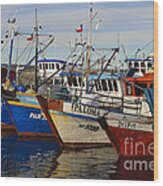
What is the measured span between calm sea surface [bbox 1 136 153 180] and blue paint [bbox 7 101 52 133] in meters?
0.05

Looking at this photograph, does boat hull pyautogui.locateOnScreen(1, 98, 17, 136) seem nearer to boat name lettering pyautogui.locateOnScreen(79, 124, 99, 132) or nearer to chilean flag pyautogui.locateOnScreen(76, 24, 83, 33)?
boat name lettering pyautogui.locateOnScreen(79, 124, 99, 132)

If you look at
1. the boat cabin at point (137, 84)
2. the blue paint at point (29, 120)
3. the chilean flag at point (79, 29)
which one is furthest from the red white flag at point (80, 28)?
the blue paint at point (29, 120)

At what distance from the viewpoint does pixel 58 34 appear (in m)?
2.81

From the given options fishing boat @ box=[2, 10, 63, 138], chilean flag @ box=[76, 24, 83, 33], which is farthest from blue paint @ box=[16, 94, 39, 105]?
chilean flag @ box=[76, 24, 83, 33]

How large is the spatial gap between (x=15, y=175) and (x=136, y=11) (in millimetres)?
897

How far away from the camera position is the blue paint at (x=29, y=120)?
285 centimetres

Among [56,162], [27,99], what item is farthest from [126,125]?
[27,99]

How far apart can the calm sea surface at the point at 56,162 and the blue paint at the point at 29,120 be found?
0.18ft

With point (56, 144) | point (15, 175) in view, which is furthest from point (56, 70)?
point (15, 175)

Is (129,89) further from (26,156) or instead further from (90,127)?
(26,156)

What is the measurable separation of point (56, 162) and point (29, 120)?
8.8 inches

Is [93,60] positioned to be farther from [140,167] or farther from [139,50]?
[140,167]

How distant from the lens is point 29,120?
287cm

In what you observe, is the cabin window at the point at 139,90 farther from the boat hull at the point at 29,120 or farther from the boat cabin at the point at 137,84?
the boat hull at the point at 29,120
